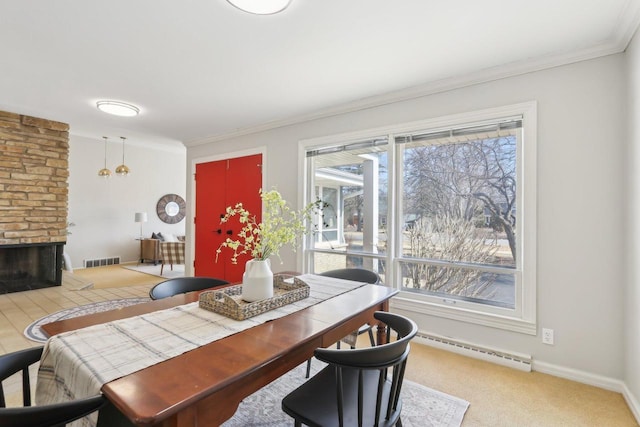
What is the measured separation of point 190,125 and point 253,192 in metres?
1.32

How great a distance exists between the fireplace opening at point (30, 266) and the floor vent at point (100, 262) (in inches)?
73.3

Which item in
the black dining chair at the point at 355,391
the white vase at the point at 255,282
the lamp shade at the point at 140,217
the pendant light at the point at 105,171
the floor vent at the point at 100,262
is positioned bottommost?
the floor vent at the point at 100,262

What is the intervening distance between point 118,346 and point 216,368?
0.41 metres

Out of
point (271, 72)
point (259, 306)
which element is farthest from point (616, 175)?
point (271, 72)

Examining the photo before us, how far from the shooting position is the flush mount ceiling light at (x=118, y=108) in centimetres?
355

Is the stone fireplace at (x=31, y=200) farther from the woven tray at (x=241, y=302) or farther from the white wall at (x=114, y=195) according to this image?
the woven tray at (x=241, y=302)

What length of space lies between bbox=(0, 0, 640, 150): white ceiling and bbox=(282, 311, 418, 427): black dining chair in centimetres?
188

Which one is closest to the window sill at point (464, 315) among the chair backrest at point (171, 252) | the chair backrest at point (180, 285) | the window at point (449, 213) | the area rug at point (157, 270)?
the window at point (449, 213)

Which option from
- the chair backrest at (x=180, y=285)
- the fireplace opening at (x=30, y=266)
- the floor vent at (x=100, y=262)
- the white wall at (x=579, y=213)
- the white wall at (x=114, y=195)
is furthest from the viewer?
the floor vent at (x=100, y=262)

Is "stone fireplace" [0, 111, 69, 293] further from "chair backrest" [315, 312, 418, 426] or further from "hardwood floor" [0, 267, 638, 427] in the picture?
"chair backrest" [315, 312, 418, 426]

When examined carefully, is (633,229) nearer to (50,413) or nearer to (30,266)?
(50,413)

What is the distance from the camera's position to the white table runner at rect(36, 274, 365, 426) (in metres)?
0.95

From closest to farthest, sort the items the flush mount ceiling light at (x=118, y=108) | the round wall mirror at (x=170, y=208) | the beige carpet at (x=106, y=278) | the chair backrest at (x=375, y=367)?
1. the chair backrest at (x=375, y=367)
2. the flush mount ceiling light at (x=118, y=108)
3. the beige carpet at (x=106, y=278)
4. the round wall mirror at (x=170, y=208)

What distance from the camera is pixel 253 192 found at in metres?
4.39
